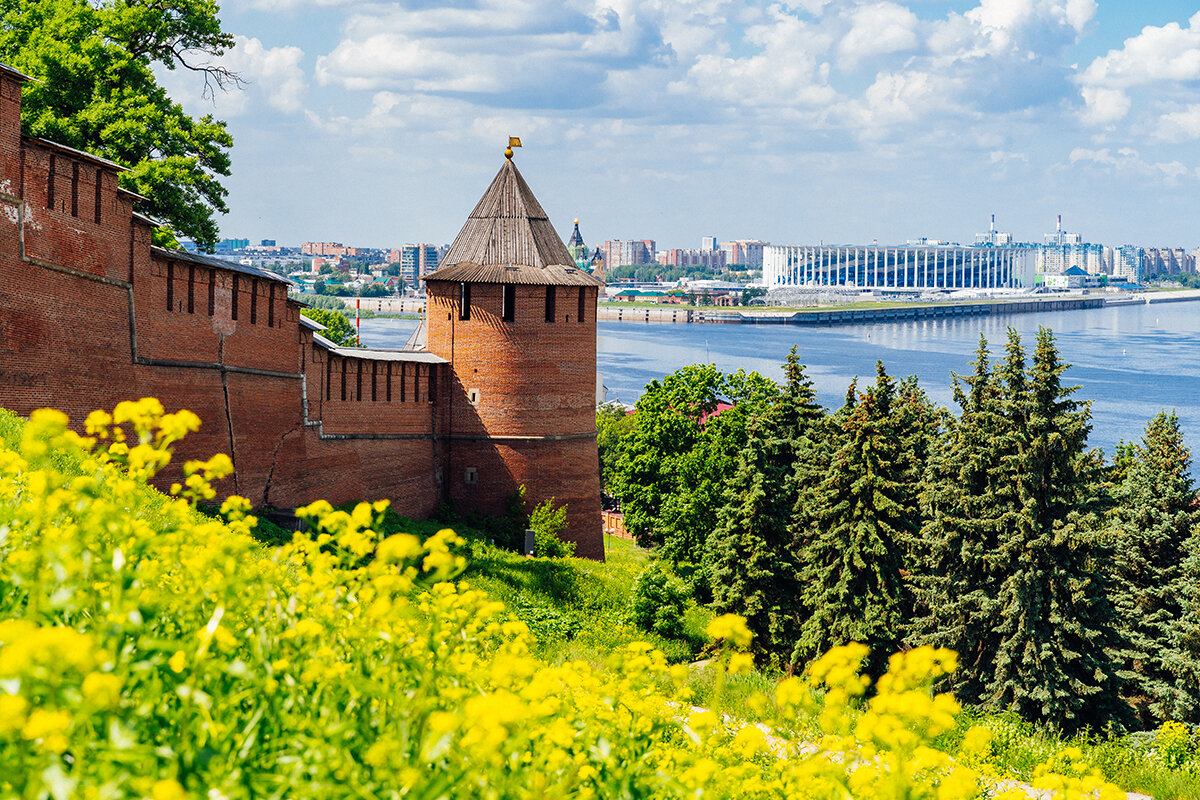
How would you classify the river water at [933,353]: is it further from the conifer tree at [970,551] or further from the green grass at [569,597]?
the green grass at [569,597]

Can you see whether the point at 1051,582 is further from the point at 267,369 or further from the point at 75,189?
the point at 75,189

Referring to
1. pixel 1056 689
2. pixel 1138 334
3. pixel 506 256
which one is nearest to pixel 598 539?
pixel 506 256

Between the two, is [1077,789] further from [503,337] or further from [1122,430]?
[1122,430]

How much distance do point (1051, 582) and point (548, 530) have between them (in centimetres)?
1116

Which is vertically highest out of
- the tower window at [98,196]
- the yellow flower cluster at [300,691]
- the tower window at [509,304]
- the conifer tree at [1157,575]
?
the tower window at [98,196]

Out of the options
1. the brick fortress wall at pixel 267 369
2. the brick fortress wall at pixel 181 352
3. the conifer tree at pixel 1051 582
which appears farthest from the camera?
the conifer tree at pixel 1051 582

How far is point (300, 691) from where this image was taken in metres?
4.82

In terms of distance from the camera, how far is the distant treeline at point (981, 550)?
2073 cm

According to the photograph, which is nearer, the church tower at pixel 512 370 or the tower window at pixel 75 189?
the tower window at pixel 75 189

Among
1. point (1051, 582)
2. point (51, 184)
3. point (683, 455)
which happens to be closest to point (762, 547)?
point (1051, 582)

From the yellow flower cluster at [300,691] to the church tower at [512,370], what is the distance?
2076 cm

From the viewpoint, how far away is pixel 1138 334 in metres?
151

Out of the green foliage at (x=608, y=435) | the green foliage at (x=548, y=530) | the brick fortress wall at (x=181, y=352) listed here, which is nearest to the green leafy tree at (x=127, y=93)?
the brick fortress wall at (x=181, y=352)

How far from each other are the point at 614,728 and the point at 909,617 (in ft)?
66.8
